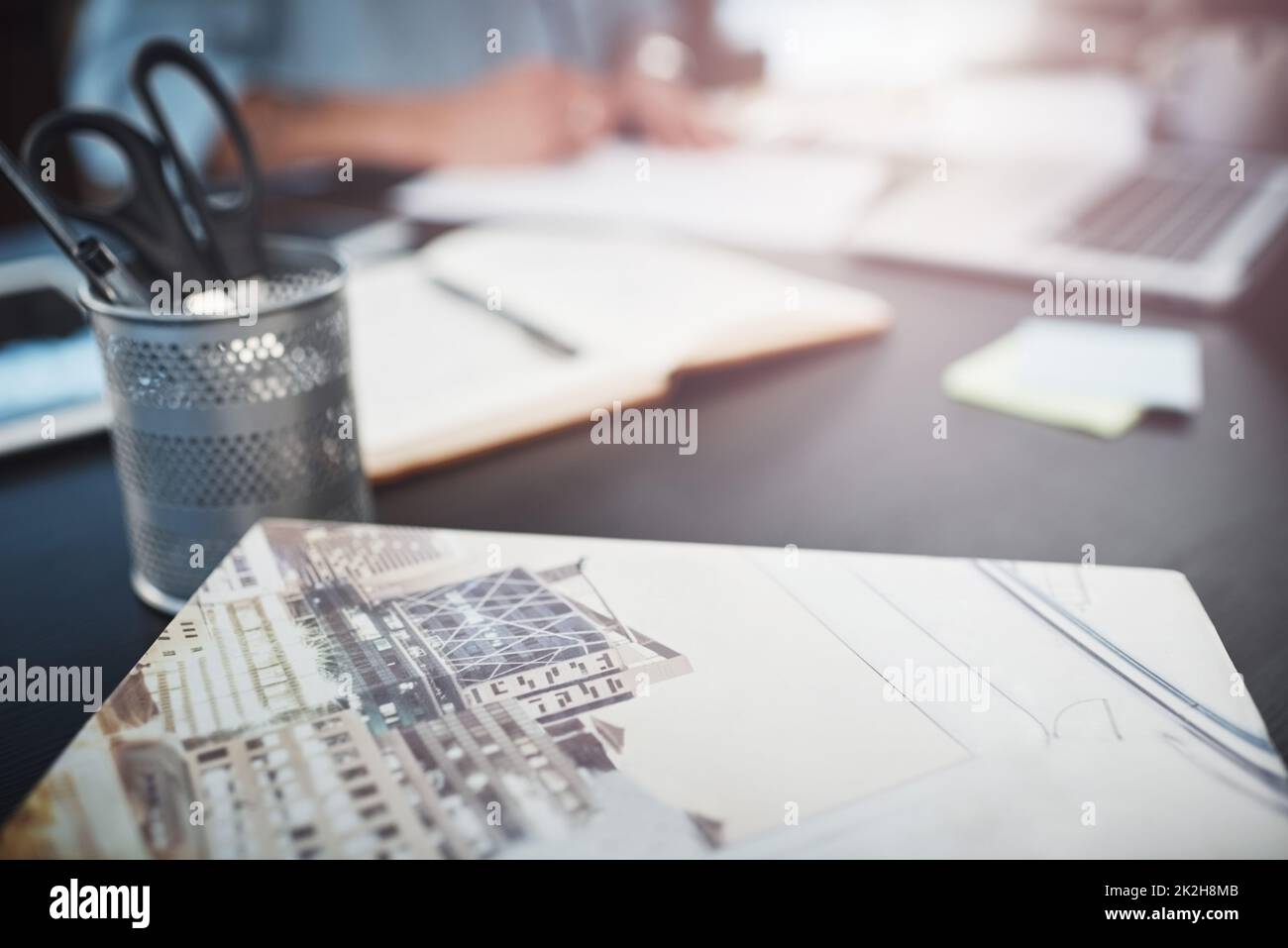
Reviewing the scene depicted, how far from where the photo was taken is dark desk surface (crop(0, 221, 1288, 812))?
1.35 feet

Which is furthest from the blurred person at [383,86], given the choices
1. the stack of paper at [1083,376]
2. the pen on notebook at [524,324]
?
the stack of paper at [1083,376]

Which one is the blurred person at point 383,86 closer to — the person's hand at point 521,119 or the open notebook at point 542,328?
the person's hand at point 521,119

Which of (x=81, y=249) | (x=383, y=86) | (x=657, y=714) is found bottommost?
(x=657, y=714)

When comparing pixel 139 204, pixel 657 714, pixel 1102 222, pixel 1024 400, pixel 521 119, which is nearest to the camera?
pixel 657 714

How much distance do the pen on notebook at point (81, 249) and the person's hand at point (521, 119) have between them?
832 millimetres

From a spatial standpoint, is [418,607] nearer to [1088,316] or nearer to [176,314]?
[176,314]

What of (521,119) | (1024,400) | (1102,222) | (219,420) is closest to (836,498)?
(1024,400)

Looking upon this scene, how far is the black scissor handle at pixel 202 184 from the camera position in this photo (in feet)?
1.38

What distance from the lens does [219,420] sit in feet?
1.27

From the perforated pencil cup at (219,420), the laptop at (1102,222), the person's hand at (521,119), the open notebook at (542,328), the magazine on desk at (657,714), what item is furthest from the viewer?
the person's hand at (521,119)

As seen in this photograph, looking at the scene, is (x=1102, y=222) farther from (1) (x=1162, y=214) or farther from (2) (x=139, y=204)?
(2) (x=139, y=204)

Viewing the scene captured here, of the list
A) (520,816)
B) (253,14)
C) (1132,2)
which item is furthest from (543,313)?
(1132,2)

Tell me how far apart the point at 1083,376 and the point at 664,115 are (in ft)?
2.62

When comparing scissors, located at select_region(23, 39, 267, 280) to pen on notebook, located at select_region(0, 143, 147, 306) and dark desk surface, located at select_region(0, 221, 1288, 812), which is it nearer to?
pen on notebook, located at select_region(0, 143, 147, 306)
